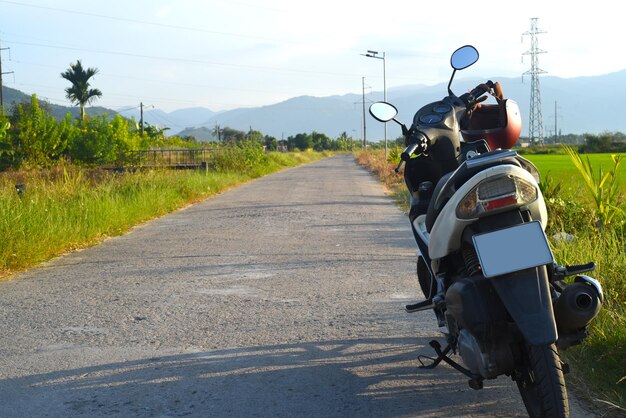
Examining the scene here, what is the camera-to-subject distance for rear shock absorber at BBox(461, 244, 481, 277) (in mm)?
3404

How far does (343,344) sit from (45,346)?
194 centimetres

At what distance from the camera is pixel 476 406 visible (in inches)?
146

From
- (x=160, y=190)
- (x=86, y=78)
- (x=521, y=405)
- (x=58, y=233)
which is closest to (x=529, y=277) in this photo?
(x=521, y=405)

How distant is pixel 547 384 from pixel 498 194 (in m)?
0.82

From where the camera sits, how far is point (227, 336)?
5.06 metres

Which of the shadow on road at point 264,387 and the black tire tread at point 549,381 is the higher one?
the black tire tread at point 549,381

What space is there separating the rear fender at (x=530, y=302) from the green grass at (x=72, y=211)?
585 centimetres

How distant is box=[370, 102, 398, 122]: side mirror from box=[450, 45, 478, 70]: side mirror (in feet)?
1.68

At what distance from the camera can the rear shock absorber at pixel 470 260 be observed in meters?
3.40

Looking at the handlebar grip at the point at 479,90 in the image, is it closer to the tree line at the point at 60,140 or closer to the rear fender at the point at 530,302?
the rear fender at the point at 530,302

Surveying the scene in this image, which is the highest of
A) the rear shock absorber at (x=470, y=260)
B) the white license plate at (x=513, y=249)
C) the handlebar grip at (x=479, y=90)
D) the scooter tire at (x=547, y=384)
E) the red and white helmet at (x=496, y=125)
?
the handlebar grip at (x=479, y=90)

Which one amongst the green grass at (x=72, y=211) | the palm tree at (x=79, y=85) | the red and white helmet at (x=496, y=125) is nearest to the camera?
the red and white helmet at (x=496, y=125)

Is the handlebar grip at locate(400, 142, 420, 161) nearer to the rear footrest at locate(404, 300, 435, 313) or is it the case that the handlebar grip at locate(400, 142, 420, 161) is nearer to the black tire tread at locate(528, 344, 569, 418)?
the rear footrest at locate(404, 300, 435, 313)

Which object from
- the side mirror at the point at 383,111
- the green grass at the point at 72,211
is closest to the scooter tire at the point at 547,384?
the side mirror at the point at 383,111
